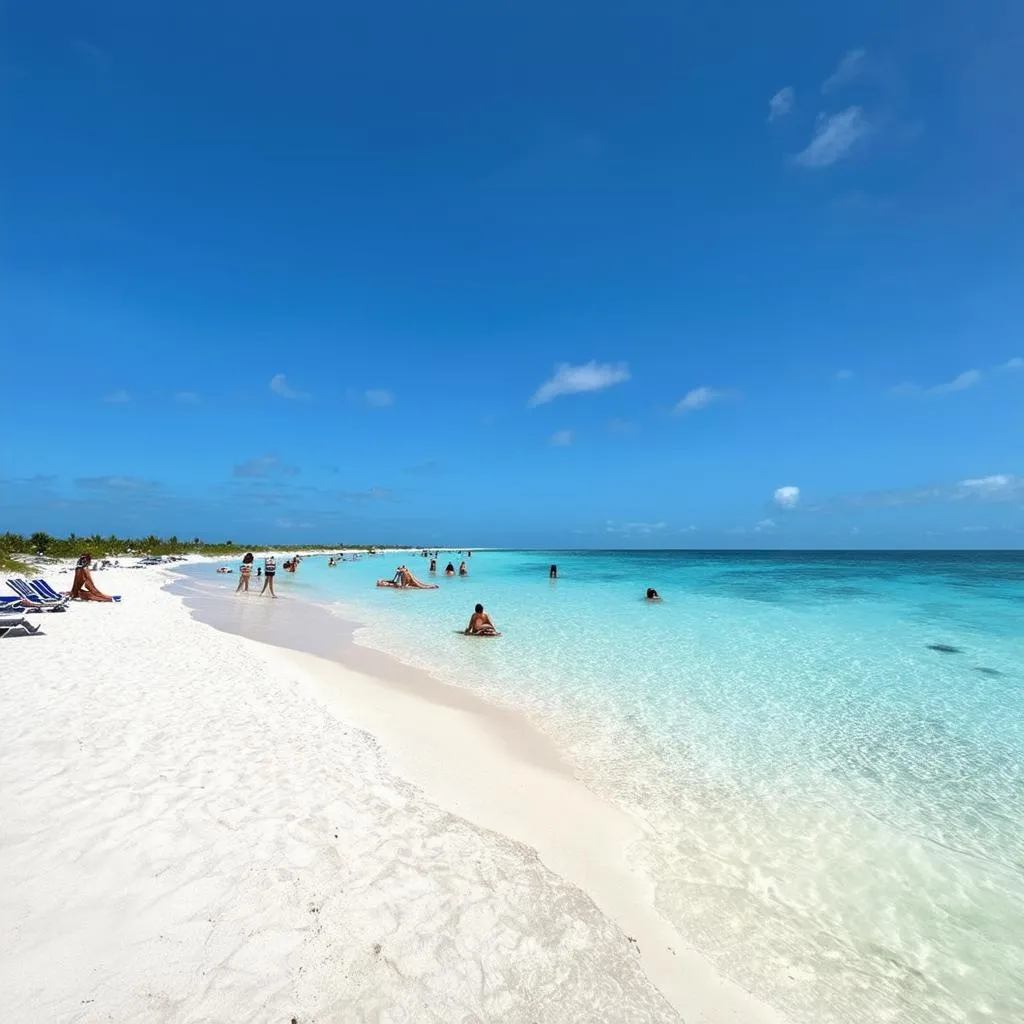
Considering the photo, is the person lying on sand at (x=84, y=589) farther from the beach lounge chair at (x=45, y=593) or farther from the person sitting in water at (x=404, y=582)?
the person sitting in water at (x=404, y=582)

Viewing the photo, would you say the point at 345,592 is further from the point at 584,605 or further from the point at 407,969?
the point at 407,969

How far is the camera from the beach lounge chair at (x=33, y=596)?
1516 centimetres

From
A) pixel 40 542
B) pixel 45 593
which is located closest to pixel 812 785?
pixel 45 593

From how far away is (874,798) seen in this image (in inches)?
276

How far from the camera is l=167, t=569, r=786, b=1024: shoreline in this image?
388 centimetres

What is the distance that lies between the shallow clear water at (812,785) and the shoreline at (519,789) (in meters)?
0.25

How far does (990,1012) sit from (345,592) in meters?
30.2

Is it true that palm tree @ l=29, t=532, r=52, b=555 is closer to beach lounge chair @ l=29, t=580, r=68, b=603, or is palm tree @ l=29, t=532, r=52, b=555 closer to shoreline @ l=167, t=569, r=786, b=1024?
beach lounge chair @ l=29, t=580, r=68, b=603

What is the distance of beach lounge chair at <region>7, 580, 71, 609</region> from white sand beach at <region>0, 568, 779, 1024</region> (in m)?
9.40

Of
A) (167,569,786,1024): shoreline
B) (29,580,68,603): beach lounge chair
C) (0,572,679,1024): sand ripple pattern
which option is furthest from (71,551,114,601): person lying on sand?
(0,572,679,1024): sand ripple pattern

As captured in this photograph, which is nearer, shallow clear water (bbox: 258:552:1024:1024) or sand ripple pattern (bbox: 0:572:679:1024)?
sand ripple pattern (bbox: 0:572:679:1024)

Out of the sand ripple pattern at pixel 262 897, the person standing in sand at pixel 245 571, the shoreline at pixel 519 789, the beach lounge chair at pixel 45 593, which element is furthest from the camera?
the person standing in sand at pixel 245 571

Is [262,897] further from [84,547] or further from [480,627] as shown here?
[84,547]

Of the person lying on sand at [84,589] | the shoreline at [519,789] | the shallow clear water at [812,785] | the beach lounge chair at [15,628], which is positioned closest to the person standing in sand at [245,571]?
the person lying on sand at [84,589]
